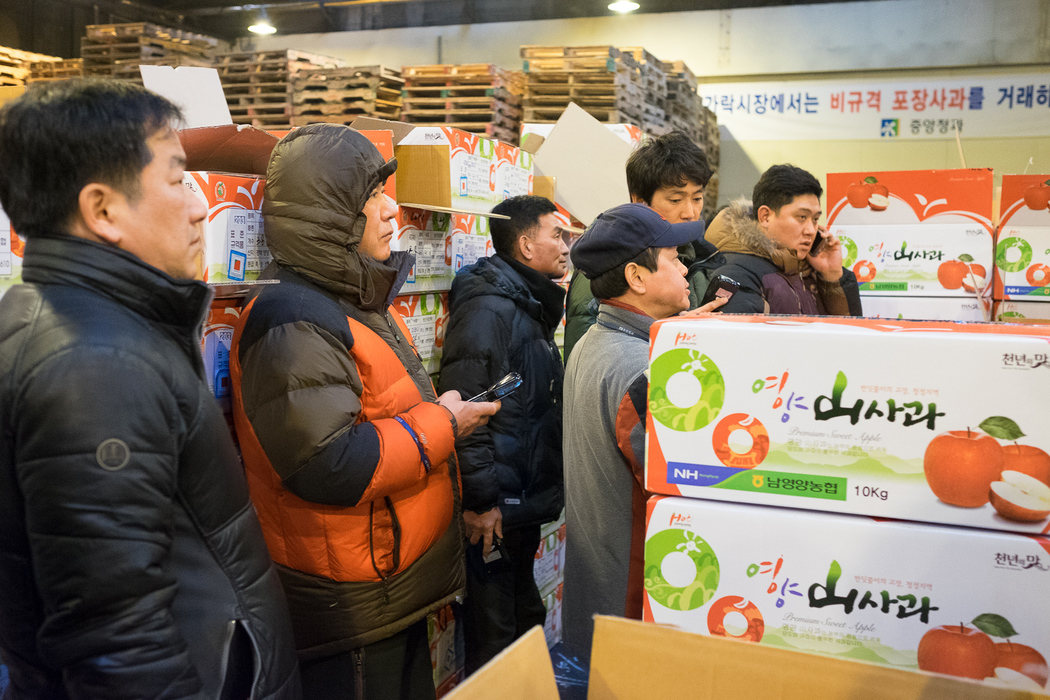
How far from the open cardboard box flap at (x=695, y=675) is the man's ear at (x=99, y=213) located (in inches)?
36.0

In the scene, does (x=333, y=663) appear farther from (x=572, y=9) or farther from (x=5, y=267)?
(x=572, y=9)

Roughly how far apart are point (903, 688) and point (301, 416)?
1.36 m

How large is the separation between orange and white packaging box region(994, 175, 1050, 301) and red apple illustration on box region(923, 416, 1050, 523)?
10.3 ft

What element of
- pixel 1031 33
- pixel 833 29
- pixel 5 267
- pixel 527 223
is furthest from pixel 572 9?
pixel 5 267

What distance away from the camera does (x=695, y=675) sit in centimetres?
106

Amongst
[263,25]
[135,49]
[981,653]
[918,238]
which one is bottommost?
[981,653]

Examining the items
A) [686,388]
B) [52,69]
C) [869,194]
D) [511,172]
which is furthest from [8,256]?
[52,69]

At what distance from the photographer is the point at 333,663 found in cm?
213

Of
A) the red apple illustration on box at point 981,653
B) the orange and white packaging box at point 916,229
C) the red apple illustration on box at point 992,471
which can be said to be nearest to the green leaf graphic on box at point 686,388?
the red apple illustration on box at point 992,471

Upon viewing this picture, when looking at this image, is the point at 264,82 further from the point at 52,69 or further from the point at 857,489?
the point at 857,489

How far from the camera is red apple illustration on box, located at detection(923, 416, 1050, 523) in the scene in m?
1.14

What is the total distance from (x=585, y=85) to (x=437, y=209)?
411cm

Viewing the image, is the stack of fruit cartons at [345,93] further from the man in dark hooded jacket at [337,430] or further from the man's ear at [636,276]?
the man's ear at [636,276]

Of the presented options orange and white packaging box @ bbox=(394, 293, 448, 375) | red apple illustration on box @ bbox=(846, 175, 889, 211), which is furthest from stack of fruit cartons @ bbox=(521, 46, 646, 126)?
orange and white packaging box @ bbox=(394, 293, 448, 375)
